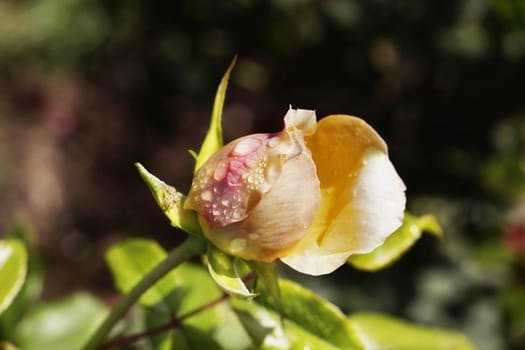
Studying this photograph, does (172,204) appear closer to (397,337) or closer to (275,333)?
(275,333)

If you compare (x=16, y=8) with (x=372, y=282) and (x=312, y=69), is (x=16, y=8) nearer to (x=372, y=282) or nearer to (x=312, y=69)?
(x=312, y=69)

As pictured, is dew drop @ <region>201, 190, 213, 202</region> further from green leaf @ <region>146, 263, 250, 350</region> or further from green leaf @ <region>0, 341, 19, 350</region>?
green leaf @ <region>0, 341, 19, 350</region>

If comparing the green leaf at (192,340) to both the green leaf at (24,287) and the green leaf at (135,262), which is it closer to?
the green leaf at (135,262)

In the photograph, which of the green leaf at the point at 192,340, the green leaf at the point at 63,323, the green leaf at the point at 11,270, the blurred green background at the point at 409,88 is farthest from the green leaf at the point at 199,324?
the blurred green background at the point at 409,88

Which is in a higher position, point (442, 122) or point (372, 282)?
point (442, 122)

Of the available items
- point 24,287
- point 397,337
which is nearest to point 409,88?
point 397,337

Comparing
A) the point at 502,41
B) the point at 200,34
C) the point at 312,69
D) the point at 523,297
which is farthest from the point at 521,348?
the point at 200,34
